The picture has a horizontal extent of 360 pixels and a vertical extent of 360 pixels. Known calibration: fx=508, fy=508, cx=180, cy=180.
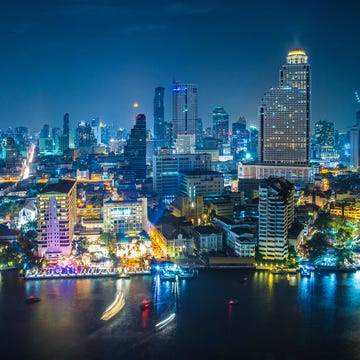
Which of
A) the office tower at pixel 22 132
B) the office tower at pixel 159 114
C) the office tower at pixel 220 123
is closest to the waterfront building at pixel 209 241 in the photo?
the office tower at pixel 159 114

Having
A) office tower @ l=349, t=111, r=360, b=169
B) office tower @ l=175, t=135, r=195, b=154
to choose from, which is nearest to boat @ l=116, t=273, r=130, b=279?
office tower @ l=175, t=135, r=195, b=154

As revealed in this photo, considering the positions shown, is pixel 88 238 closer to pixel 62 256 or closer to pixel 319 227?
pixel 62 256

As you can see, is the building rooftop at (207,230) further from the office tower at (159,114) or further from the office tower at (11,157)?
the office tower at (159,114)

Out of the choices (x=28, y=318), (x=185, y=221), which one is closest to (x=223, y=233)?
(x=185, y=221)

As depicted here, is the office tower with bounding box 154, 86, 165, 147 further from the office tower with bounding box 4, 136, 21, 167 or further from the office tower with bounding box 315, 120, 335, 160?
the office tower with bounding box 4, 136, 21, 167

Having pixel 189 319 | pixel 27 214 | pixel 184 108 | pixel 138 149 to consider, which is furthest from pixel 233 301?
pixel 184 108

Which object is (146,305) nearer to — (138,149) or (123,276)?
(123,276)

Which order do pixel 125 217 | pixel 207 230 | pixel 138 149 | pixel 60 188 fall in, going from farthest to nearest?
pixel 138 149, pixel 125 217, pixel 60 188, pixel 207 230
